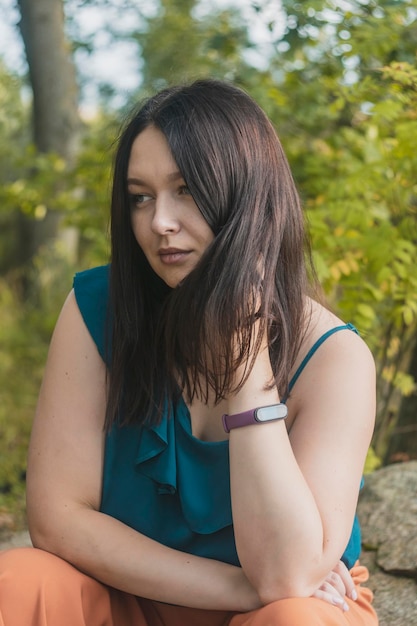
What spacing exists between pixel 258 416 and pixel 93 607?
628mm

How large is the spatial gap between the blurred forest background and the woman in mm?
554

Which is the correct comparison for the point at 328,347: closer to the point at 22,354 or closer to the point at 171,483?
the point at 171,483

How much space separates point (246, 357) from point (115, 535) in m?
0.55

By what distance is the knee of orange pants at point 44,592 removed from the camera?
1.76m

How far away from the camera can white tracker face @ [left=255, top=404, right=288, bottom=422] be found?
5.87 ft

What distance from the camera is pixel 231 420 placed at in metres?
1.82

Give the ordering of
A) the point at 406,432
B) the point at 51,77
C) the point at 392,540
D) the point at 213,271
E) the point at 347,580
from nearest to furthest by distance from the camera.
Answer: the point at 213,271 < the point at 347,580 < the point at 392,540 < the point at 406,432 < the point at 51,77

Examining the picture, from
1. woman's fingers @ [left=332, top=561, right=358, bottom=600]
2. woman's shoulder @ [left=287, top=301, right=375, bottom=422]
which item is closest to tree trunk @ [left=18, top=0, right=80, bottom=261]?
woman's shoulder @ [left=287, top=301, right=375, bottom=422]

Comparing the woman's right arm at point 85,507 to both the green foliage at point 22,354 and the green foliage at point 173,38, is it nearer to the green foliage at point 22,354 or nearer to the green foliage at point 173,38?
the green foliage at point 22,354

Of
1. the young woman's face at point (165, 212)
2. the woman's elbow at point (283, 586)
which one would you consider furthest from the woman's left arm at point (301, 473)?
the young woman's face at point (165, 212)

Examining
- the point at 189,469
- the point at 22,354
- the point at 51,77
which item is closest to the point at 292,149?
the point at 189,469

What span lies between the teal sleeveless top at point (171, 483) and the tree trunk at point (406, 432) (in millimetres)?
1644

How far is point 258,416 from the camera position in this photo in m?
1.79

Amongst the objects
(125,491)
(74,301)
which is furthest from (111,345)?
(125,491)
